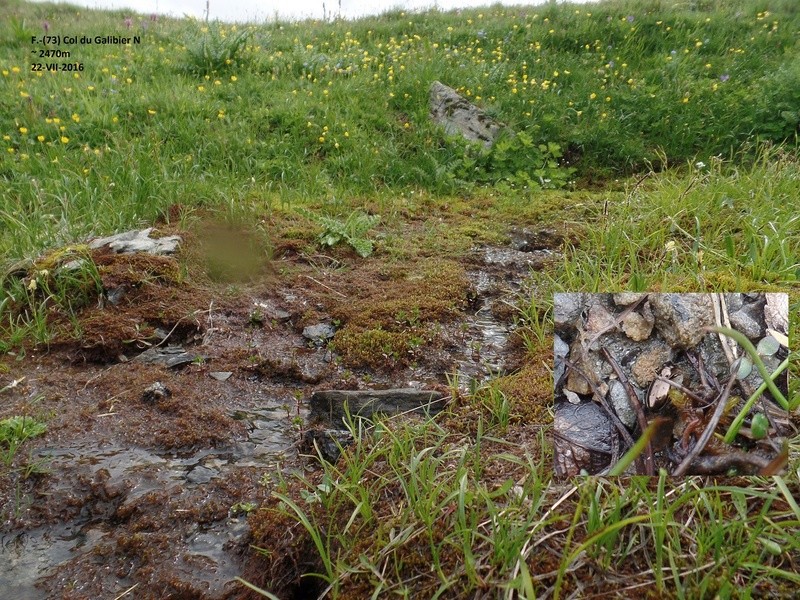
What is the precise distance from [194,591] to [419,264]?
2.65 m

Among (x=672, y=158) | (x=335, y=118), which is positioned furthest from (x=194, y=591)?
(x=672, y=158)

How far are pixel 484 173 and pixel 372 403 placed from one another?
4.09m

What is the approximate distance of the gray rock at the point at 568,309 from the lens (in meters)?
1.52

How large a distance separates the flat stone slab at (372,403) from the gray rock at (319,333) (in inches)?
26.5

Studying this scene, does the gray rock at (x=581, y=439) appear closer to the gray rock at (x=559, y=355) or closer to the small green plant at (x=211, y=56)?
the gray rock at (x=559, y=355)

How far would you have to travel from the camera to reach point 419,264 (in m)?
4.06

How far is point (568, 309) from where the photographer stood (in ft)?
5.00

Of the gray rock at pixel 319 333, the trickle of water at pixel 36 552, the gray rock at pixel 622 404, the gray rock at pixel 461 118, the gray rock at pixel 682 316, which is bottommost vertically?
the trickle of water at pixel 36 552

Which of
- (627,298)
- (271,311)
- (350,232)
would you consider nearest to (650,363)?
(627,298)

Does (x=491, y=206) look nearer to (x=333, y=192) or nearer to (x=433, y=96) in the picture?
(x=333, y=192)

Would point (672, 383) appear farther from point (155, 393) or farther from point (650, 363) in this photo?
point (155, 393)

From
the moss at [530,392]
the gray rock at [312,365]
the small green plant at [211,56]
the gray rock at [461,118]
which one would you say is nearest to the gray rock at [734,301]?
the moss at [530,392]

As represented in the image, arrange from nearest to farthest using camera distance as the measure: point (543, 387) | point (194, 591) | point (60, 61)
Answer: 1. point (194, 591)
2. point (543, 387)
3. point (60, 61)

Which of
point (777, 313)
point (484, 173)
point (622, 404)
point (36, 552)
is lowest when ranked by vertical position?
point (36, 552)
